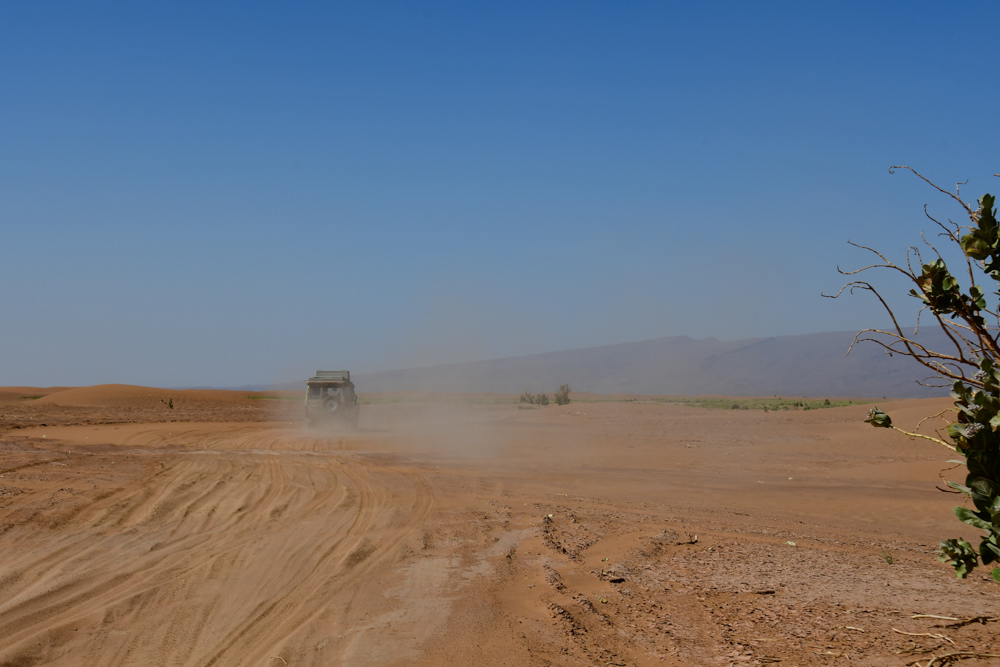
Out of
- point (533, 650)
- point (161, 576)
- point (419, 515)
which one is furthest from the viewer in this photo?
point (419, 515)

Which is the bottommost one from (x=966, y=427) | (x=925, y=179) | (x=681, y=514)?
(x=681, y=514)

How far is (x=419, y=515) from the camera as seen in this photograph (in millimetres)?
11555

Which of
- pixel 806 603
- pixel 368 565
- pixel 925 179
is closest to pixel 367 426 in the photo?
pixel 368 565

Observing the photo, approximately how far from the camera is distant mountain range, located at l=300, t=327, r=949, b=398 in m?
139

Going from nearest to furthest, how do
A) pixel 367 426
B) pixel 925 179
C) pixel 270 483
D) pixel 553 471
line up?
pixel 925 179 → pixel 270 483 → pixel 553 471 → pixel 367 426

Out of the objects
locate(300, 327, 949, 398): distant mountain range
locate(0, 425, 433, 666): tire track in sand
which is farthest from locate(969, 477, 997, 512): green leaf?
locate(300, 327, 949, 398): distant mountain range

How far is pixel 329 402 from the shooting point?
3145 centimetres

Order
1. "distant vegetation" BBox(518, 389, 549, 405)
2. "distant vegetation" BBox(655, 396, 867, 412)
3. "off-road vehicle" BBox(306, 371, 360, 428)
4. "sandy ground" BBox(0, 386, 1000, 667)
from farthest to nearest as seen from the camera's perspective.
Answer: "distant vegetation" BBox(518, 389, 549, 405) < "distant vegetation" BBox(655, 396, 867, 412) < "off-road vehicle" BBox(306, 371, 360, 428) < "sandy ground" BBox(0, 386, 1000, 667)

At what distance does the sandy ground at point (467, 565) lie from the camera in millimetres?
5730

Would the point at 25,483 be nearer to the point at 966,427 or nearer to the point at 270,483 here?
the point at 270,483

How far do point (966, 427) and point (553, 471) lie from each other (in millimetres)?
14950

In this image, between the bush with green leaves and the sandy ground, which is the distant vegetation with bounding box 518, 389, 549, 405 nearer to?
the sandy ground

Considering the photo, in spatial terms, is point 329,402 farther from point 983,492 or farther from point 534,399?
point 534,399

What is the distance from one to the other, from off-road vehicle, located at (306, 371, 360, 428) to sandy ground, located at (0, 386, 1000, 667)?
12359 millimetres
